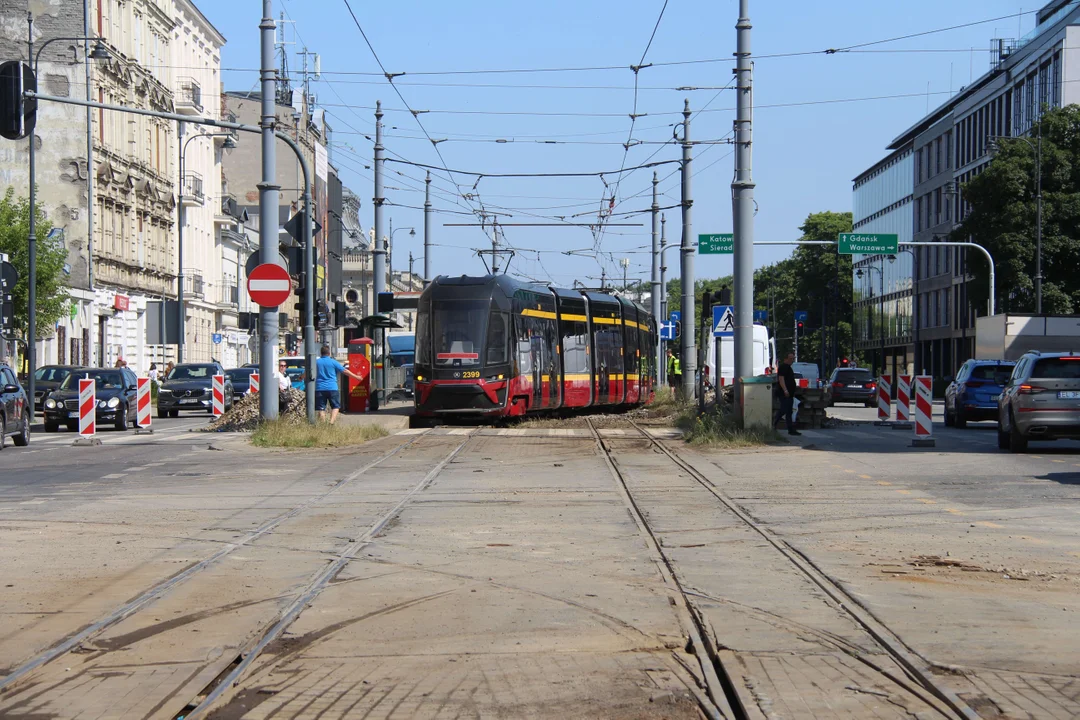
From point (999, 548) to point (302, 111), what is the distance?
90728mm

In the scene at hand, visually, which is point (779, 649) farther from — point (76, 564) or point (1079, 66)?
point (1079, 66)

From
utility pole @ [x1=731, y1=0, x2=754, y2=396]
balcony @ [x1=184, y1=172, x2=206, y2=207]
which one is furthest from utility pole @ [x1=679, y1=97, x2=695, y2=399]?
balcony @ [x1=184, y1=172, x2=206, y2=207]

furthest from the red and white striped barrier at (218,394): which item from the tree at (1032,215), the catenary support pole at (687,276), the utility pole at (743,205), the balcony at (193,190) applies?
the balcony at (193,190)

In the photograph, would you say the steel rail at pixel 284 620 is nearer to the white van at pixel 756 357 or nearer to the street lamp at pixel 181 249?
the street lamp at pixel 181 249

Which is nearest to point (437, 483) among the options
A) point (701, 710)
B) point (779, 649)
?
point (779, 649)

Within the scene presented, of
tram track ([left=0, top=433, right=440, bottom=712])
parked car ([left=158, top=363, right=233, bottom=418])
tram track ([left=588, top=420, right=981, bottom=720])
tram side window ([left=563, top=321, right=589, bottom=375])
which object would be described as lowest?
tram track ([left=588, top=420, right=981, bottom=720])

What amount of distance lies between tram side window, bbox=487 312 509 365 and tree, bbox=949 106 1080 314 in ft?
103

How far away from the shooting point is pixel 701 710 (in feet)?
19.9

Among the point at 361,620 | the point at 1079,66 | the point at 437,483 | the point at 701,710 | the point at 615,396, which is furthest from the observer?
the point at 1079,66

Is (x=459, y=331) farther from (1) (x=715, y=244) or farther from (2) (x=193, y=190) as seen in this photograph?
(2) (x=193, y=190)

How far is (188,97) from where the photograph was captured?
71.3 metres

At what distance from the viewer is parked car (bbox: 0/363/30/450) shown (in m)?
25.4

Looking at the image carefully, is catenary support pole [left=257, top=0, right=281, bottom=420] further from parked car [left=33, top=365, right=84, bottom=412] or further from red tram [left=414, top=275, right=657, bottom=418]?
parked car [left=33, top=365, right=84, bottom=412]

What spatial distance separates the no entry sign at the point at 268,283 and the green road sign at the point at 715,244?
15.2 meters
